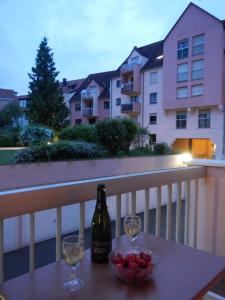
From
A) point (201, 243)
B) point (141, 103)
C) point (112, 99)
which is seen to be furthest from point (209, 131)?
point (201, 243)

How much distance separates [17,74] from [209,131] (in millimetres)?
26787

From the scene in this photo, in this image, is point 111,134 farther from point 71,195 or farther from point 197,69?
Answer: point 197,69

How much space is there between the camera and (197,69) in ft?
41.2

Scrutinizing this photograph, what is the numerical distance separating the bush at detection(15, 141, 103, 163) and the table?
518 cm

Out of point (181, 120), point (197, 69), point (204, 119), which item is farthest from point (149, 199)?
point (181, 120)

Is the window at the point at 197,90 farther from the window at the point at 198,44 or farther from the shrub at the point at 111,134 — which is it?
the shrub at the point at 111,134

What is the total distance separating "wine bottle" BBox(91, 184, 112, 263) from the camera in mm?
949

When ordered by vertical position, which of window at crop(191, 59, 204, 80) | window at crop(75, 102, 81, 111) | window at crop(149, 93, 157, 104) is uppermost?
window at crop(191, 59, 204, 80)

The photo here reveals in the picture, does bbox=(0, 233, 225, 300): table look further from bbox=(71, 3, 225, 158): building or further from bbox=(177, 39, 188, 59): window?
bbox=(177, 39, 188, 59): window

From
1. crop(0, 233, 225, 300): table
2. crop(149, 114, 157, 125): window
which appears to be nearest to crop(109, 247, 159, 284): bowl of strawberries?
crop(0, 233, 225, 300): table

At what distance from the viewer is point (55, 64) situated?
60.7 ft

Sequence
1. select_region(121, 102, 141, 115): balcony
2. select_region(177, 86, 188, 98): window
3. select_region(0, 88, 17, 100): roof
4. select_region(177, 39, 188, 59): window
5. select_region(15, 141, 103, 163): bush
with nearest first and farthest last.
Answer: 1. select_region(15, 141, 103, 163): bush
2. select_region(177, 39, 188, 59): window
3. select_region(177, 86, 188, 98): window
4. select_region(121, 102, 141, 115): balcony
5. select_region(0, 88, 17, 100): roof

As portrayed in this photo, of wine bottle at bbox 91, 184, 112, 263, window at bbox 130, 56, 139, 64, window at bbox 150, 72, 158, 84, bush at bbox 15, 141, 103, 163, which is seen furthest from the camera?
window at bbox 130, 56, 139, 64

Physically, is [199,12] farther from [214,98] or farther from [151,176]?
[151,176]
